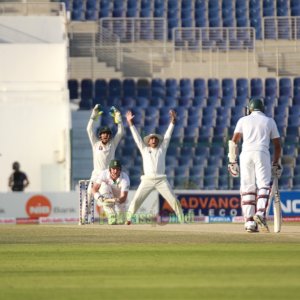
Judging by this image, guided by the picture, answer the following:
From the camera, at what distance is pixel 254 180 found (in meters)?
18.0

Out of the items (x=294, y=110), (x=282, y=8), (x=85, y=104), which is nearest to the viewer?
(x=85, y=104)

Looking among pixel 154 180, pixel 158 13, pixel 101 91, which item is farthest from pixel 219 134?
pixel 154 180

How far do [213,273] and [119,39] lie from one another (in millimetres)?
24300

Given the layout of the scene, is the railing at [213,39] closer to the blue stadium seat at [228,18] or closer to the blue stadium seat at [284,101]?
the blue stadium seat at [228,18]

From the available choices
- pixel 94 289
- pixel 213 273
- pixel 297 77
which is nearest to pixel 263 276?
pixel 213 273

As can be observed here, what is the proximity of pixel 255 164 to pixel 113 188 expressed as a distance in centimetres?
543

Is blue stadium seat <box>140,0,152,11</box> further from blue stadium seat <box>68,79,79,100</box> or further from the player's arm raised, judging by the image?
the player's arm raised

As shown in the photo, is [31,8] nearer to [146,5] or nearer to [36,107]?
[146,5]

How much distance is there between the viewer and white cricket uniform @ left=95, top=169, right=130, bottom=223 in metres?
22.8

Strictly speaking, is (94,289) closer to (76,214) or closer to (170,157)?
(76,214)

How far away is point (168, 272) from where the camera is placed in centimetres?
1162

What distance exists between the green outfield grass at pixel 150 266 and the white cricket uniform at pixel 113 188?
4520mm

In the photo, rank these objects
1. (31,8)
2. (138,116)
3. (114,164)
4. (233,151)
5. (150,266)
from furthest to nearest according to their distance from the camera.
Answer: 1. (31,8)
2. (138,116)
3. (114,164)
4. (233,151)
5. (150,266)

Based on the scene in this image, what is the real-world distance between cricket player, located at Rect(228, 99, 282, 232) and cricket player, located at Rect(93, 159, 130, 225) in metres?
4.85
